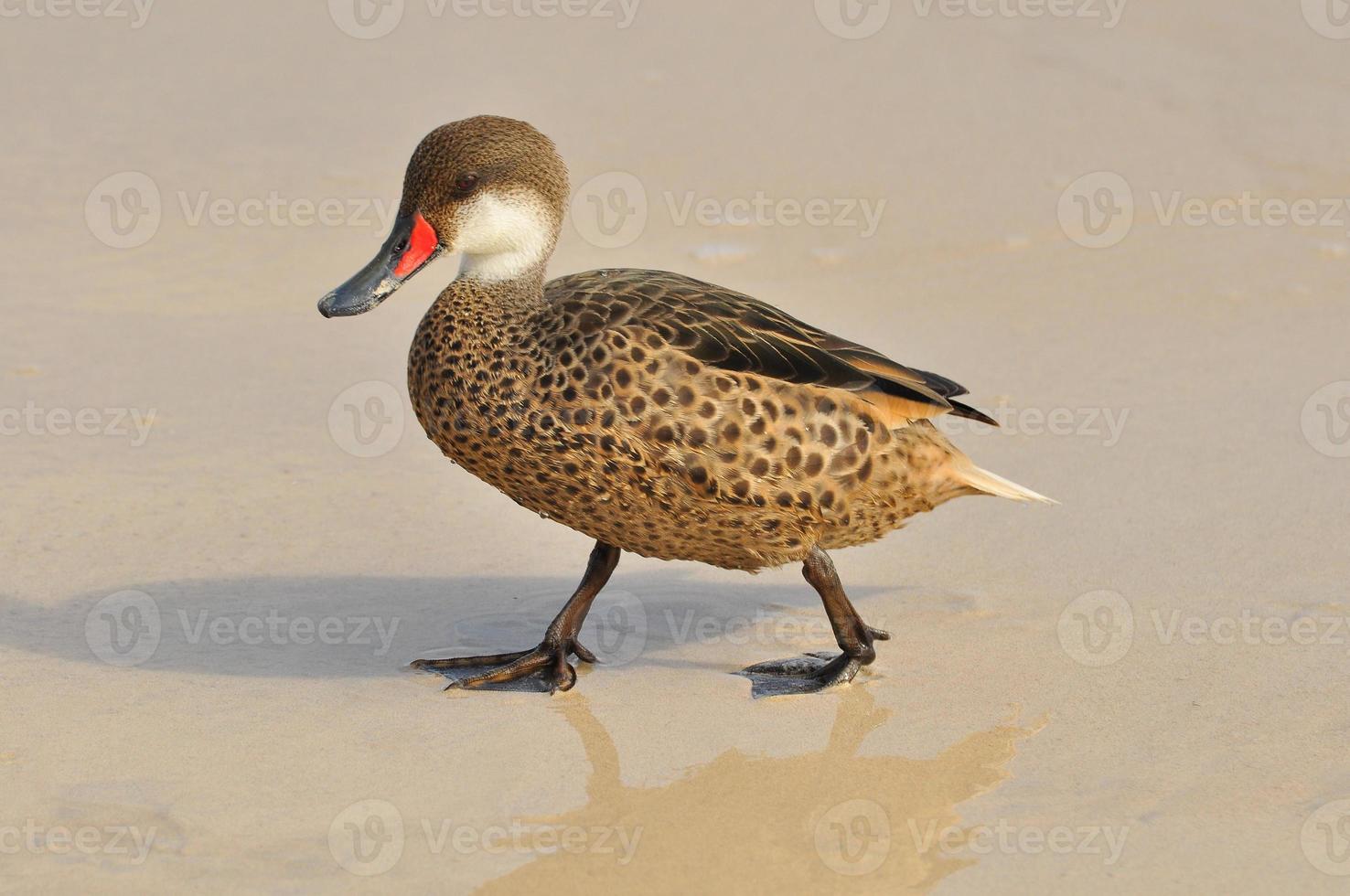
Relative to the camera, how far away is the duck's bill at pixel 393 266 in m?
5.05

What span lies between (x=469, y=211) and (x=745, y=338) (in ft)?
2.80

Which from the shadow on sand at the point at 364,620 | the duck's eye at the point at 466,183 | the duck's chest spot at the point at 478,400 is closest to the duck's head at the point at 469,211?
the duck's eye at the point at 466,183

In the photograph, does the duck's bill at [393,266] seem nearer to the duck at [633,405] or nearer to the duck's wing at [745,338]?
the duck at [633,405]

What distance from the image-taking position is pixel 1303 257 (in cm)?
880

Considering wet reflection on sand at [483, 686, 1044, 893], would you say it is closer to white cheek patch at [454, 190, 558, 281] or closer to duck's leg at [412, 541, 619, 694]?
duck's leg at [412, 541, 619, 694]

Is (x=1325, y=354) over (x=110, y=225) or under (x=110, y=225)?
over

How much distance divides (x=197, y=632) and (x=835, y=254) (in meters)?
4.17

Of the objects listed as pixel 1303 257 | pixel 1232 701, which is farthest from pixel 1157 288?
pixel 1232 701

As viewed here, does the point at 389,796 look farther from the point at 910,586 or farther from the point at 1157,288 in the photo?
the point at 1157,288

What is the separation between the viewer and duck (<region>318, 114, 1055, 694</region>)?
15.7 feet

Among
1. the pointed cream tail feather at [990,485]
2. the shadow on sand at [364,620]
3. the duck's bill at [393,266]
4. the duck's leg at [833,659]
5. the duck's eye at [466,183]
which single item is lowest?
the shadow on sand at [364,620]

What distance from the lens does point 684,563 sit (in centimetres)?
611

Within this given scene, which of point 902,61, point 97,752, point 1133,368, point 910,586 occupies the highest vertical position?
point 902,61

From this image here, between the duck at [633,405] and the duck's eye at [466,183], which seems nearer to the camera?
the duck at [633,405]
